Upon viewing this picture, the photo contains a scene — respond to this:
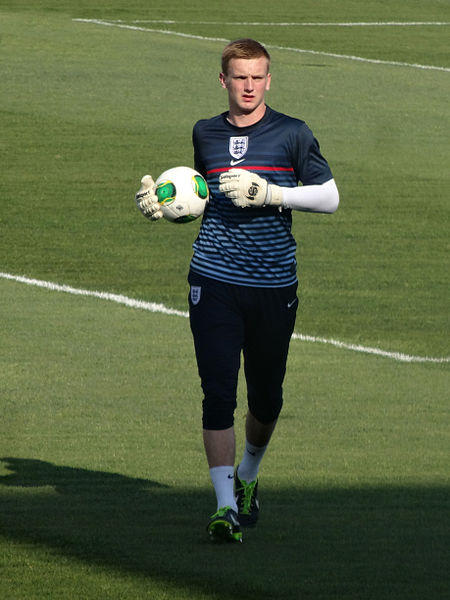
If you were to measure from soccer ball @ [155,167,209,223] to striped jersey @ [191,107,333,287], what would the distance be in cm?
8

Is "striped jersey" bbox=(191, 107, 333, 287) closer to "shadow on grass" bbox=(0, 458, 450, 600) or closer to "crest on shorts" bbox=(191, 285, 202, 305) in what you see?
"crest on shorts" bbox=(191, 285, 202, 305)

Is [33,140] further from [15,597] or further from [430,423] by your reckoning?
[15,597]

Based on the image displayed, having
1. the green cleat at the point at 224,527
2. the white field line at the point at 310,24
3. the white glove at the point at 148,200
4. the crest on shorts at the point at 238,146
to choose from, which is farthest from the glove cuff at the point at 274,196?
the white field line at the point at 310,24

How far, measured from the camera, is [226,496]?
6809 millimetres

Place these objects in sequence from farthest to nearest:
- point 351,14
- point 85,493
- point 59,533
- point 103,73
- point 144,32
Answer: point 351,14
point 144,32
point 103,73
point 85,493
point 59,533

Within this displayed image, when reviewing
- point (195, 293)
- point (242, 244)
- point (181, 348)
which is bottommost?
point (181, 348)

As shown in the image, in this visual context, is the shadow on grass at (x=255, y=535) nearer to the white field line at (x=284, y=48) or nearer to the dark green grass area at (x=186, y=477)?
the dark green grass area at (x=186, y=477)

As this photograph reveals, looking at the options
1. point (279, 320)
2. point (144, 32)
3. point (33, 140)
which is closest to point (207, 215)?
point (279, 320)

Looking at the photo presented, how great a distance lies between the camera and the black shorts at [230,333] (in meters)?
6.86

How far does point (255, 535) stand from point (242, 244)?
145 centimetres

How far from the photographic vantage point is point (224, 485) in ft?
22.5

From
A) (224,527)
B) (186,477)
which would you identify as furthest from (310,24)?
(224,527)

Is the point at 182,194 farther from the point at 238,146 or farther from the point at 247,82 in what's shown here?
the point at 247,82

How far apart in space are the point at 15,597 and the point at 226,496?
1359 millimetres
